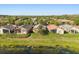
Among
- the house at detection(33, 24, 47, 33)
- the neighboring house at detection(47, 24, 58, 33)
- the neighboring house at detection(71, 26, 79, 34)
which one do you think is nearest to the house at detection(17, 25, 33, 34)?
the house at detection(33, 24, 47, 33)

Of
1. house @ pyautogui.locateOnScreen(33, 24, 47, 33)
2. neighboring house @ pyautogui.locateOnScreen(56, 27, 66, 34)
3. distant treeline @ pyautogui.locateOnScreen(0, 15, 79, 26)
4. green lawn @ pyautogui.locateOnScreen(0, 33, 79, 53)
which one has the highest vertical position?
distant treeline @ pyautogui.locateOnScreen(0, 15, 79, 26)

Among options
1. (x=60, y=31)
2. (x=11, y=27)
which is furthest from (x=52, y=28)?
(x=11, y=27)

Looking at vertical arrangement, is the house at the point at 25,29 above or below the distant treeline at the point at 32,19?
below

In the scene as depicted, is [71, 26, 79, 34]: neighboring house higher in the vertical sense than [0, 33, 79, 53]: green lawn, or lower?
higher

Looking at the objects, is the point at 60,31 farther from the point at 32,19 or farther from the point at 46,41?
the point at 32,19

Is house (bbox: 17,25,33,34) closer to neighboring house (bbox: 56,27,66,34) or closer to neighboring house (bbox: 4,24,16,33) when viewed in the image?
neighboring house (bbox: 4,24,16,33)

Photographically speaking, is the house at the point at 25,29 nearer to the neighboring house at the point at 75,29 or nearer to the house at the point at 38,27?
the house at the point at 38,27

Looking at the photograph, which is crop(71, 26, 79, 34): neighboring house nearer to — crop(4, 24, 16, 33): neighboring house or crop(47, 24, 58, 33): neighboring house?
crop(47, 24, 58, 33): neighboring house

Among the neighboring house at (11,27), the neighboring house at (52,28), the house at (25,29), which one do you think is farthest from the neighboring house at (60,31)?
the neighboring house at (11,27)
